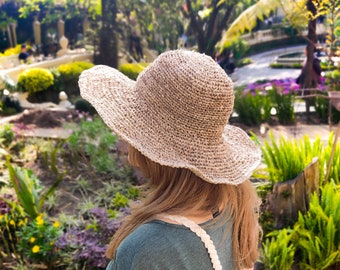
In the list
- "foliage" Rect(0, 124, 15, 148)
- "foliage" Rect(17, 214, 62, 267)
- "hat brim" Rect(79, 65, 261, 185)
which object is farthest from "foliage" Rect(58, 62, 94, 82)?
"hat brim" Rect(79, 65, 261, 185)

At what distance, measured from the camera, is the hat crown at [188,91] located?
1172mm

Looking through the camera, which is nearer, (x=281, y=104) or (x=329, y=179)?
(x=329, y=179)

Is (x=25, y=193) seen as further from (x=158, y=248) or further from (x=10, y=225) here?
(x=158, y=248)

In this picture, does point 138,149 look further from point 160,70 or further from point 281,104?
point 281,104

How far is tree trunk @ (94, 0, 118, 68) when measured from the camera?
44.7 feet

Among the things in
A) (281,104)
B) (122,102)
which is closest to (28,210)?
(122,102)

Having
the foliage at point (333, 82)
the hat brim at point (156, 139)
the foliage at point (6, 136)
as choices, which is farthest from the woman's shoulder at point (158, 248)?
the foliage at point (333, 82)

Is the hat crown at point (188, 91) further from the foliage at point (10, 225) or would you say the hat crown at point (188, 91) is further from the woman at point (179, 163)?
the foliage at point (10, 225)

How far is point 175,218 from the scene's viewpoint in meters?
1.16

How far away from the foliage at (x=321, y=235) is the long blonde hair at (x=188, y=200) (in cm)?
161

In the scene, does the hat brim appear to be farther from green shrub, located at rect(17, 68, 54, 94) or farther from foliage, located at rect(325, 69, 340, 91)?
green shrub, located at rect(17, 68, 54, 94)

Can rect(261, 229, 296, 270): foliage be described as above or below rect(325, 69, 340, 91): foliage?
above

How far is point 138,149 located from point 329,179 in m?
2.93

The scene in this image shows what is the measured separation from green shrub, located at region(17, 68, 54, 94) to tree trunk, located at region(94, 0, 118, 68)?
2355mm
